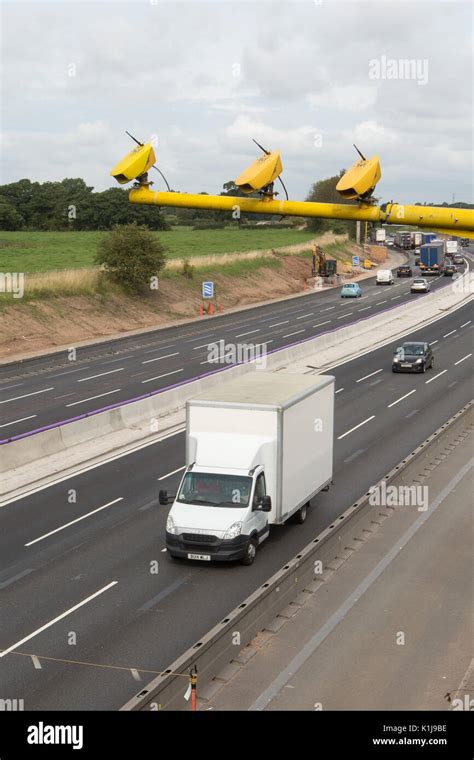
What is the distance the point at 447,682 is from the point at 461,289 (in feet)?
269

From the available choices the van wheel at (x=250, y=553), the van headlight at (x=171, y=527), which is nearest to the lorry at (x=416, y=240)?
the van wheel at (x=250, y=553)

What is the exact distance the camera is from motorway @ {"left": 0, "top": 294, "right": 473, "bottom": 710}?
14266 mm

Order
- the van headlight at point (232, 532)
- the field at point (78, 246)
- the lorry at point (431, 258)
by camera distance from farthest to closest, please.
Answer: the lorry at point (431, 258) < the field at point (78, 246) < the van headlight at point (232, 532)

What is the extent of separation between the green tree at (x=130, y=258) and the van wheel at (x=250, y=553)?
183ft

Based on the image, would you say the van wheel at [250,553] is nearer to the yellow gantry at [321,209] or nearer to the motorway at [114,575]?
the motorway at [114,575]

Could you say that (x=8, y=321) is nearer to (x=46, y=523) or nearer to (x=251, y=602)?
(x=46, y=523)

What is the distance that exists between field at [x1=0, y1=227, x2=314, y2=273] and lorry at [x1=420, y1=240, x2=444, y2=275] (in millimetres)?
21113

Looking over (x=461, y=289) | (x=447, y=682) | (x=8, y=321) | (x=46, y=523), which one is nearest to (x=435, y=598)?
(x=447, y=682)

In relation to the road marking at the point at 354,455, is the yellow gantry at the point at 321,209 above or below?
above

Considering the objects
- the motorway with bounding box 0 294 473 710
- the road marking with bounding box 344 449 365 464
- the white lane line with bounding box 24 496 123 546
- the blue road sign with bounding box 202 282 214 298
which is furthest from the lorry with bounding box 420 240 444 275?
the white lane line with bounding box 24 496 123 546

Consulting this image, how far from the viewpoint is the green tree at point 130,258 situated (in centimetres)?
7350

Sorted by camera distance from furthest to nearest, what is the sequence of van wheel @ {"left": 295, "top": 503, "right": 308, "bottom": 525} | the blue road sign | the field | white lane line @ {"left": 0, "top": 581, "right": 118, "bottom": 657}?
the field
the blue road sign
van wheel @ {"left": 295, "top": 503, "right": 308, "bottom": 525}
white lane line @ {"left": 0, "top": 581, "right": 118, "bottom": 657}

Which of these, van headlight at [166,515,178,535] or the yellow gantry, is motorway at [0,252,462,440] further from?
the yellow gantry

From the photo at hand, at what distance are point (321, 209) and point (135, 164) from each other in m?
2.05
